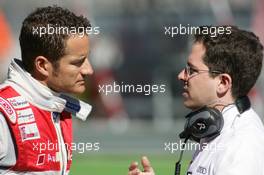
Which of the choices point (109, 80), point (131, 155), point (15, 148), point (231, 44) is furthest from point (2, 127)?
point (109, 80)

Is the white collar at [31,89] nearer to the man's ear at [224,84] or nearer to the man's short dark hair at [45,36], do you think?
the man's short dark hair at [45,36]

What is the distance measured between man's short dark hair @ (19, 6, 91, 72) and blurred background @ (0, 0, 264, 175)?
11032mm

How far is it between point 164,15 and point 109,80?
1.69m

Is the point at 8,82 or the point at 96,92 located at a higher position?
the point at 8,82

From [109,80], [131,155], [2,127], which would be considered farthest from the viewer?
[109,80]

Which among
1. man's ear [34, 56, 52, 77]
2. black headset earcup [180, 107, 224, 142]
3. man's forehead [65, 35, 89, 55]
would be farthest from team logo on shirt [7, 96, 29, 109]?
black headset earcup [180, 107, 224, 142]

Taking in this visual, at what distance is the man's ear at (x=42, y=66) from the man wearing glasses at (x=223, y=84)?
0.59 metres

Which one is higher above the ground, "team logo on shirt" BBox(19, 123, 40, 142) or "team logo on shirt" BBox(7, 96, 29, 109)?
"team logo on shirt" BBox(7, 96, 29, 109)

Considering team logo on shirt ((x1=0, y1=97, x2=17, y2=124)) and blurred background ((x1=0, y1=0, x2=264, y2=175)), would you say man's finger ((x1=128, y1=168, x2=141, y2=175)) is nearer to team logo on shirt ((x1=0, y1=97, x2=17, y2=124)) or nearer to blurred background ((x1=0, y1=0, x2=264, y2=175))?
team logo on shirt ((x1=0, y1=97, x2=17, y2=124))

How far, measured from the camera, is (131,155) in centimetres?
1254

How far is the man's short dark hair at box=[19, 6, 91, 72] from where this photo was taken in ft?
12.3

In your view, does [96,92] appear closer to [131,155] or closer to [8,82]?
[131,155]

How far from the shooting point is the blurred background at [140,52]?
15.3 m

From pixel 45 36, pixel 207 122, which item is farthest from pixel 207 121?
pixel 45 36
